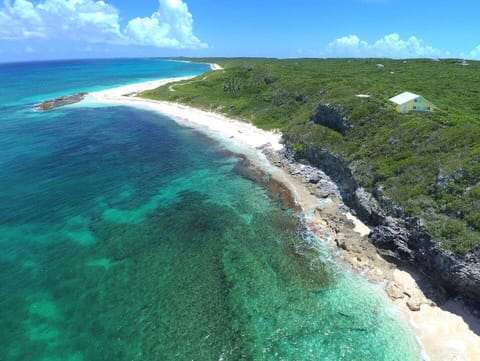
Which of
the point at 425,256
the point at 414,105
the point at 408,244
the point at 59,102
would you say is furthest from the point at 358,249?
the point at 59,102

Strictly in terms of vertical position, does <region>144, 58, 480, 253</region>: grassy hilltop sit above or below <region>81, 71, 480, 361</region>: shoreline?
above

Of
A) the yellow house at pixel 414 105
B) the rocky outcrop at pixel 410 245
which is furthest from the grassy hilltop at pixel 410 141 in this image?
the yellow house at pixel 414 105

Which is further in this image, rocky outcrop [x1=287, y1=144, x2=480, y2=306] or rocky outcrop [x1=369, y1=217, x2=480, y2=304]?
rocky outcrop [x1=287, y1=144, x2=480, y2=306]

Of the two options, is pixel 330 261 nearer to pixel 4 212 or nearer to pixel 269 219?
pixel 269 219

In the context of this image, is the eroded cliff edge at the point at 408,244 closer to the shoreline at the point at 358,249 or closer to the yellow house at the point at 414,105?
the shoreline at the point at 358,249

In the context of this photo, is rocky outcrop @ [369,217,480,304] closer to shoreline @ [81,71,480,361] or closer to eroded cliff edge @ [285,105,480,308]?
eroded cliff edge @ [285,105,480,308]

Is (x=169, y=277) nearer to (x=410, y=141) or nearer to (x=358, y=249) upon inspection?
(x=358, y=249)

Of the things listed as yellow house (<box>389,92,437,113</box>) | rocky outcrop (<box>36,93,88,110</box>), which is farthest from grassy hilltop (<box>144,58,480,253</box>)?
rocky outcrop (<box>36,93,88,110</box>)
